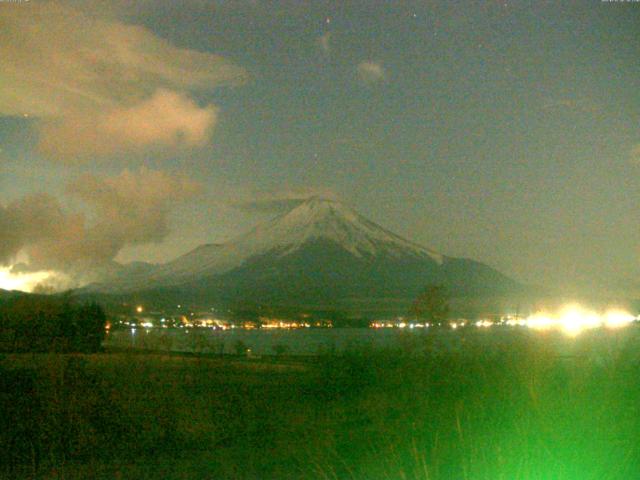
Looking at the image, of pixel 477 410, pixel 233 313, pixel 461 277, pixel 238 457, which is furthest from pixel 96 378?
pixel 461 277

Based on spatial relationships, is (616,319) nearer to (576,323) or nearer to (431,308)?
(576,323)

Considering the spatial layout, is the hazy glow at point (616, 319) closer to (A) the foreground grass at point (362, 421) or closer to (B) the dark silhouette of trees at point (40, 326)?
(A) the foreground grass at point (362, 421)

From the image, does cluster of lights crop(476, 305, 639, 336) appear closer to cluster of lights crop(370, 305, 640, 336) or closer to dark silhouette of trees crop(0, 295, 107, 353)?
cluster of lights crop(370, 305, 640, 336)

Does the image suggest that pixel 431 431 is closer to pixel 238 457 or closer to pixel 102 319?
pixel 238 457

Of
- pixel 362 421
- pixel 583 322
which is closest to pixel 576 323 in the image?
pixel 583 322

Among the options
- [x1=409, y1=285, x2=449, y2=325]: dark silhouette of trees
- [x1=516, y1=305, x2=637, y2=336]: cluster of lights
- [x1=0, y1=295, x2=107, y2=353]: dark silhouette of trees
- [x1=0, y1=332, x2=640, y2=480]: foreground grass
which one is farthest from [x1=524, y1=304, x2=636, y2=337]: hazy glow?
[x1=0, y1=295, x2=107, y2=353]: dark silhouette of trees
